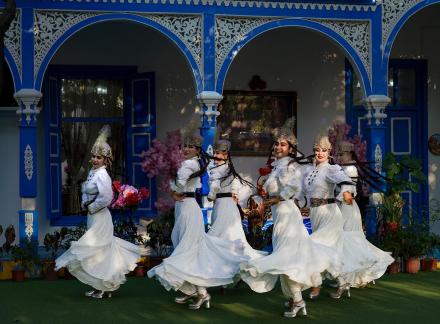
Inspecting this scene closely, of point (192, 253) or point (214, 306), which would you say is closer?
point (192, 253)

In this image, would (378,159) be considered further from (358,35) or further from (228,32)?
(228,32)

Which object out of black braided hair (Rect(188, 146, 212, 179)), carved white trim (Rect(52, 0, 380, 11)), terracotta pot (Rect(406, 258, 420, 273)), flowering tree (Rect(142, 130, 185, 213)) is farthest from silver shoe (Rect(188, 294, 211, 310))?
carved white trim (Rect(52, 0, 380, 11))

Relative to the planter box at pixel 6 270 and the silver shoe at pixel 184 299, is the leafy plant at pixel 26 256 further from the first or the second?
the silver shoe at pixel 184 299

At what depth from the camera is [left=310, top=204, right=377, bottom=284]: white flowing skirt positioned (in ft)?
30.5

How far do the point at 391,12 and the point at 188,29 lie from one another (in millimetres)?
2901

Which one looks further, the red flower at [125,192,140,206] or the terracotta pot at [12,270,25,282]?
the red flower at [125,192,140,206]

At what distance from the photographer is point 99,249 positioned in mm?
9359

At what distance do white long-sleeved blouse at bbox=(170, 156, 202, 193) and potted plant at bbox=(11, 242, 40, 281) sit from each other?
275 centimetres

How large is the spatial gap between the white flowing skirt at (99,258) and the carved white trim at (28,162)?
2.12 meters

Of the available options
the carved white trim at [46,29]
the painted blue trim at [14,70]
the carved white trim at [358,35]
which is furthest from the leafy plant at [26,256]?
the carved white trim at [358,35]

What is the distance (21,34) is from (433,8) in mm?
6882

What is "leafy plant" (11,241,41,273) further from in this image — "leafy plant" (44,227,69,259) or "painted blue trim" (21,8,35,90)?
"painted blue trim" (21,8,35,90)

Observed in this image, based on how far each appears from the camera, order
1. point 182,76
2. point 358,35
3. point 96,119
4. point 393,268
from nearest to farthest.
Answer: point 393,268
point 358,35
point 96,119
point 182,76

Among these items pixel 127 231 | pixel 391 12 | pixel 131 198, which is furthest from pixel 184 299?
pixel 391 12
